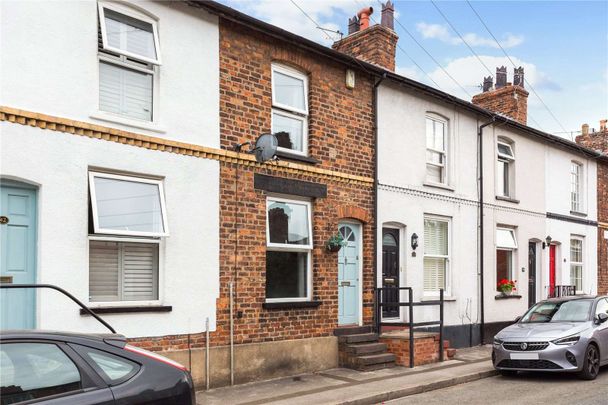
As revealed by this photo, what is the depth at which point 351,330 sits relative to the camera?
1148 centimetres

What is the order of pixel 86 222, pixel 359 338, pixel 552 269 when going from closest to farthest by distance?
pixel 86 222 → pixel 359 338 → pixel 552 269

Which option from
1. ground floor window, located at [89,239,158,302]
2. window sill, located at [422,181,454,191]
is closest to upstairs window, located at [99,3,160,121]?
ground floor window, located at [89,239,158,302]

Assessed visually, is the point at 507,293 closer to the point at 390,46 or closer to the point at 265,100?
the point at 390,46

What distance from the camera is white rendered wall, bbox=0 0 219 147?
24.2ft

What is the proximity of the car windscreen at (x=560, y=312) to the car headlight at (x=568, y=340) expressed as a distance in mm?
812

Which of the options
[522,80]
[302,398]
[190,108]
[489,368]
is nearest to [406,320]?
[489,368]

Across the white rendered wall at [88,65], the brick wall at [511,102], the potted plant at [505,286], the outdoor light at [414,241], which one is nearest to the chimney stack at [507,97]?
the brick wall at [511,102]

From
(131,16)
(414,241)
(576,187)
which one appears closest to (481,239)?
(414,241)

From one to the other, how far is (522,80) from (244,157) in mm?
12758

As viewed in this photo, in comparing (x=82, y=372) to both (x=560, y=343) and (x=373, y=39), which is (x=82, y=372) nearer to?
(x=560, y=343)

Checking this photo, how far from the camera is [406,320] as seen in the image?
43.1ft

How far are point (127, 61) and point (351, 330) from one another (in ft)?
20.9

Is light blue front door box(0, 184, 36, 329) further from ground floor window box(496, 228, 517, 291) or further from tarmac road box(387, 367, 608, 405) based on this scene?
ground floor window box(496, 228, 517, 291)

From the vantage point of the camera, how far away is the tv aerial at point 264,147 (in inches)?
384
